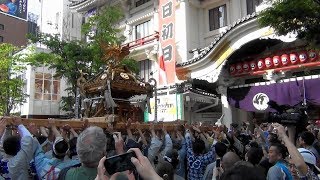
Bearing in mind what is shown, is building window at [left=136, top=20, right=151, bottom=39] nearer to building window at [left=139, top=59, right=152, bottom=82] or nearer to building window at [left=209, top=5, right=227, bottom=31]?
building window at [left=139, top=59, right=152, bottom=82]

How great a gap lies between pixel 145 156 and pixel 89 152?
439 millimetres

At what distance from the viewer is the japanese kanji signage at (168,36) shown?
50.0 feet

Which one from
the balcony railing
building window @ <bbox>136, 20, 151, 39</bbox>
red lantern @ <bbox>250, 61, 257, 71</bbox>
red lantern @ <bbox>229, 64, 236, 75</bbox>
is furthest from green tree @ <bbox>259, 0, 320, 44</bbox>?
building window @ <bbox>136, 20, 151, 39</bbox>

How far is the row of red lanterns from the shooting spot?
1226cm

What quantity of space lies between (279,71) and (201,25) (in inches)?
243

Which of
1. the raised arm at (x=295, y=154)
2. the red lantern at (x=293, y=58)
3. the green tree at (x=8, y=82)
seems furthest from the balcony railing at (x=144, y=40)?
the raised arm at (x=295, y=154)

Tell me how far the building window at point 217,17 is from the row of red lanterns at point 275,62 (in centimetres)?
355

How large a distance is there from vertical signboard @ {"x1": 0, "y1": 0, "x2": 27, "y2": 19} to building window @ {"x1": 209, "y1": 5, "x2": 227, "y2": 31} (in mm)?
37083

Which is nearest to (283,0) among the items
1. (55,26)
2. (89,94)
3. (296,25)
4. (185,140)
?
(296,25)

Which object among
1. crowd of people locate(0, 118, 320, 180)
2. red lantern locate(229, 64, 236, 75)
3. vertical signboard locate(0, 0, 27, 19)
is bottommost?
crowd of people locate(0, 118, 320, 180)

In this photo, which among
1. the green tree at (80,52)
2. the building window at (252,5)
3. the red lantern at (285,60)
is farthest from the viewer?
the building window at (252,5)

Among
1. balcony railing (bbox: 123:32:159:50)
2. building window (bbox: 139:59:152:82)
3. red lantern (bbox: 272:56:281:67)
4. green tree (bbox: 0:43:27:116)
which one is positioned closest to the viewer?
red lantern (bbox: 272:56:281:67)

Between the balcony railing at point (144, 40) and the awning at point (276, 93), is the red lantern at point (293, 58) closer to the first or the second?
the awning at point (276, 93)

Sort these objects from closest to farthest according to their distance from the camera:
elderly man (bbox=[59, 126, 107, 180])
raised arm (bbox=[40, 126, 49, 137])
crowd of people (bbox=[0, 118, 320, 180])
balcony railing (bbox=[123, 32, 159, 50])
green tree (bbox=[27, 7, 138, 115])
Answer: crowd of people (bbox=[0, 118, 320, 180])
elderly man (bbox=[59, 126, 107, 180])
raised arm (bbox=[40, 126, 49, 137])
green tree (bbox=[27, 7, 138, 115])
balcony railing (bbox=[123, 32, 159, 50])
